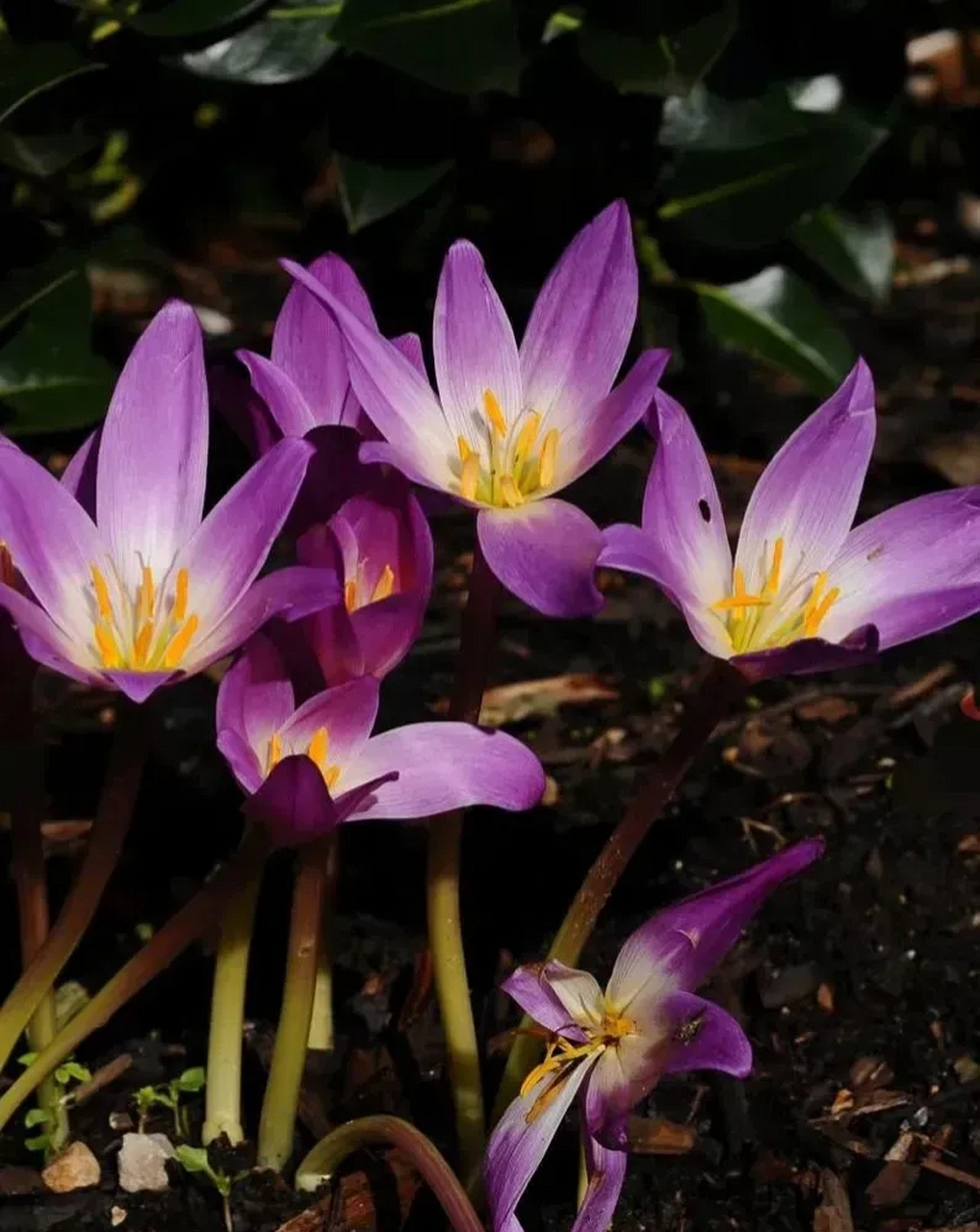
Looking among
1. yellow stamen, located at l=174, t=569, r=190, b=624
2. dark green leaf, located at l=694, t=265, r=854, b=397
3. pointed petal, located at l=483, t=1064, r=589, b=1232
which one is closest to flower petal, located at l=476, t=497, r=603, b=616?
yellow stamen, located at l=174, t=569, r=190, b=624

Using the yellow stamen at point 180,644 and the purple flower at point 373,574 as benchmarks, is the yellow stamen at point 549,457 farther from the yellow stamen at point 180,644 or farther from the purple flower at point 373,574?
the yellow stamen at point 180,644

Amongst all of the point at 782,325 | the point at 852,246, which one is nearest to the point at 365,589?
the point at 782,325

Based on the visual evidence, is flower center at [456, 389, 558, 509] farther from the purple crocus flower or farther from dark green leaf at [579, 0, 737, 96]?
dark green leaf at [579, 0, 737, 96]

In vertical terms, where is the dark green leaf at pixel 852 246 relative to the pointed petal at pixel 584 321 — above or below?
below

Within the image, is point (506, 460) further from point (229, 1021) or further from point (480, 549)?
point (229, 1021)

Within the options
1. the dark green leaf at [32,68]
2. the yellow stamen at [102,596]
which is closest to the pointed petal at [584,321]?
the yellow stamen at [102,596]

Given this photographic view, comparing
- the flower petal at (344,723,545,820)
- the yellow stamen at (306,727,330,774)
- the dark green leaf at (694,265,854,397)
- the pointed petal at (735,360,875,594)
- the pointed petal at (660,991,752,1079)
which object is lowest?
the dark green leaf at (694,265,854,397)
